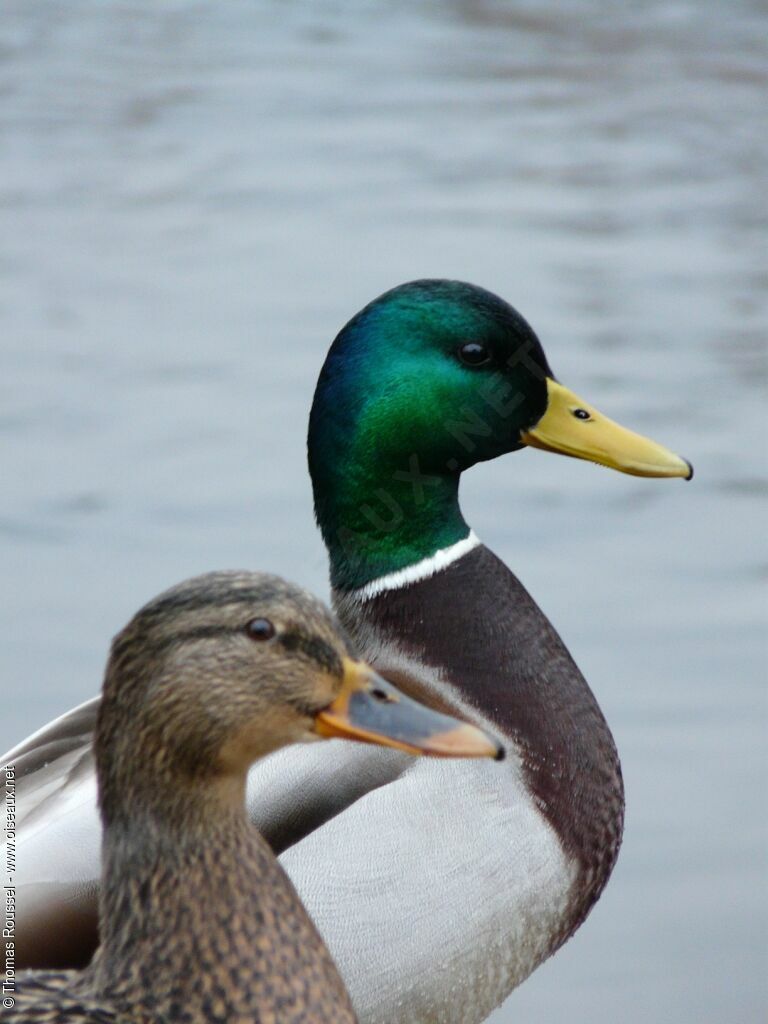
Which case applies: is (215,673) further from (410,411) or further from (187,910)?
(410,411)

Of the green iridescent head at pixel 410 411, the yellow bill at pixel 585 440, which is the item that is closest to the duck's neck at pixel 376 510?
the green iridescent head at pixel 410 411

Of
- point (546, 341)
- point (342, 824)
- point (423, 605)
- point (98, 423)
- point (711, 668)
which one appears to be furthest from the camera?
point (546, 341)

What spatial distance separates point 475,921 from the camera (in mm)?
3365


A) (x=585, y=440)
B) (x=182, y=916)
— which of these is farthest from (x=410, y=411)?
(x=182, y=916)

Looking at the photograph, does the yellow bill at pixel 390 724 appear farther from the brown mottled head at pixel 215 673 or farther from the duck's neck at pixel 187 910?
the duck's neck at pixel 187 910

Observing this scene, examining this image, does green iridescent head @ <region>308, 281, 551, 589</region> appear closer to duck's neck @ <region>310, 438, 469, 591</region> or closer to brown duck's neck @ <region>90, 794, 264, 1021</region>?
duck's neck @ <region>310, 438, 469, 591</region>

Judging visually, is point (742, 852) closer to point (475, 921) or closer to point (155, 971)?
point (475, 921)

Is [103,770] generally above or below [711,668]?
above

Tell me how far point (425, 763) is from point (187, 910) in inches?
34.1

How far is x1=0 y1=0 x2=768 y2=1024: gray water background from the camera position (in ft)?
15.2

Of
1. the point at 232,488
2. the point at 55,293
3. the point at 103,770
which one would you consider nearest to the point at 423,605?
the point at 103,770

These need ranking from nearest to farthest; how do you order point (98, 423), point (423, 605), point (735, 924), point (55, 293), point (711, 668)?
1. point (423, 605)
2. point (735, 924)
3. point (711, 668)
4. point (98, 423)
5. point (55, 293)

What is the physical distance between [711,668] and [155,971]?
8.71 feet

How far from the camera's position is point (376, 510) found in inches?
145
